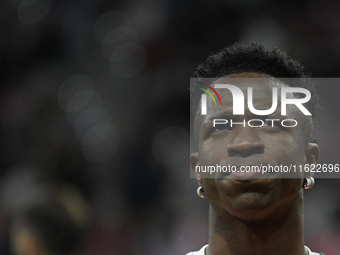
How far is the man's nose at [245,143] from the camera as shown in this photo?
5.11 feet

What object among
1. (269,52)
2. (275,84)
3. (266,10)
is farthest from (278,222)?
(266,10)

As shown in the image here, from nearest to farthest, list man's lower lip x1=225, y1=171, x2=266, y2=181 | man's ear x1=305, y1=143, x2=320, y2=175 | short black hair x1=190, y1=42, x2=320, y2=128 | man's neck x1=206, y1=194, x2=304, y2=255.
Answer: man's lower lip x1=225, y1=171, x2=266, y2=181
man's neck x1=206, y1=194, x2=304, y2=255
man's ear x1=305, y1=143, x2=320, y2=175
short black hair x1=190, y1=42, x2=320, y2=128

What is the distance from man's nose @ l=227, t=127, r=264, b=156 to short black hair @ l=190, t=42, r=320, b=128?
1.31ft

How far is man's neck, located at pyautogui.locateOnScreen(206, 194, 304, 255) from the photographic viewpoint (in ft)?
5.27

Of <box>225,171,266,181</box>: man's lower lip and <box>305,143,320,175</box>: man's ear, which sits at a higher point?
<box>305,143,320,175</box>: man's ear

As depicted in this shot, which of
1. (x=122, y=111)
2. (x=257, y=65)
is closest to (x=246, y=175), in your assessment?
(x=257, y=65)

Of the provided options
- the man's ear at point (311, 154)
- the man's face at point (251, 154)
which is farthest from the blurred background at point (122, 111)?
the man's face at point (251, 154)

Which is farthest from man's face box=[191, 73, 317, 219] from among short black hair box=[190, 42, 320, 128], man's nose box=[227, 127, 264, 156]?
short black hair box=[190, 42, 320, 128]

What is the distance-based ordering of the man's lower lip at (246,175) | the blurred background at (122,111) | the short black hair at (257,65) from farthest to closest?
the blurred background at (122,111) → the short black hair at (257,65) → the man's lower lip at (246,175)

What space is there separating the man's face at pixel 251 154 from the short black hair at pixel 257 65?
5.7 inches

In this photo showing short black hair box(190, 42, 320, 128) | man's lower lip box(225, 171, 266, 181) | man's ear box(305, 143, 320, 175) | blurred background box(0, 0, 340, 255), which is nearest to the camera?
man's lower lip box(225, 171, 266, 181)

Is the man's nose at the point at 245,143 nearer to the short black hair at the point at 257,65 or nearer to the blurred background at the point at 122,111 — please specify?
the short black hair at the point at 257,65

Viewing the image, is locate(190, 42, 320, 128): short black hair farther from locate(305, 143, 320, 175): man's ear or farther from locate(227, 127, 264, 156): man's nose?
locate(227, 127, 264, 156): man's nose

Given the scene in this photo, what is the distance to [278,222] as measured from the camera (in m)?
1.61
